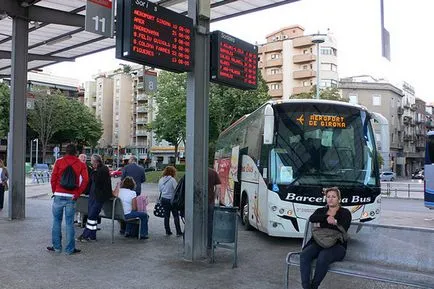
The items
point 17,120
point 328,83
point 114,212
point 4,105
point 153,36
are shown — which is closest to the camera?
point 153,36

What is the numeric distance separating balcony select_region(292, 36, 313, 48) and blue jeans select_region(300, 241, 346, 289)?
76.5 meters

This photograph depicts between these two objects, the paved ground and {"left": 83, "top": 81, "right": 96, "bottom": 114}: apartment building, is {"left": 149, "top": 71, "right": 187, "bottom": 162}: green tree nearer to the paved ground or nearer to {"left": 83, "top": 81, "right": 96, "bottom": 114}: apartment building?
the paved ground

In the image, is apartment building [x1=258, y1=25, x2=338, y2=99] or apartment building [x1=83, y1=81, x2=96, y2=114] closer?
apartment building [x1=258, y1=25, x2=338, y2=99]

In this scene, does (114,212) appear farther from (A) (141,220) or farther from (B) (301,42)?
(B) (301,42)

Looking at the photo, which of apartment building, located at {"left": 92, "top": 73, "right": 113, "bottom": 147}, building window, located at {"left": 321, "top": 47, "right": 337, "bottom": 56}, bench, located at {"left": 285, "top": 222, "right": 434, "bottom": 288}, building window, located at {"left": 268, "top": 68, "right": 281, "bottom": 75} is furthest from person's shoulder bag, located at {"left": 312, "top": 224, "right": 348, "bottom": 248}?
apartment building, located at {"left": 92, "top": 73, "right": 113, "bottom": 147}

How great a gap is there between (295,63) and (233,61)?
74.7 meters

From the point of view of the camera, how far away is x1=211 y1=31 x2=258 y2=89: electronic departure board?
866 centimetres

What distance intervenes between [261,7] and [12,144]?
7.40m

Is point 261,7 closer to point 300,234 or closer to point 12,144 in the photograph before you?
point 300,234

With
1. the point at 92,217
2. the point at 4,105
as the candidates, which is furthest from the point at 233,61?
the point at 4,105

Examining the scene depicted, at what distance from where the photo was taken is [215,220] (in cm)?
814

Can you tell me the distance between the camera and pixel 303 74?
7981cm

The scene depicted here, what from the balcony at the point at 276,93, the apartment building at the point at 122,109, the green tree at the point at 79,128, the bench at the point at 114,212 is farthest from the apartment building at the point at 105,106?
the bench at the point at 114,212

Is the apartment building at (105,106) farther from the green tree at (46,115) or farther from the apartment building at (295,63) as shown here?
the apartment building at (295,63)
